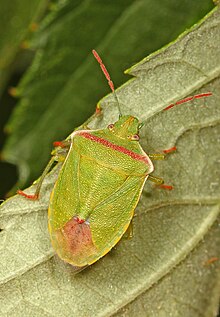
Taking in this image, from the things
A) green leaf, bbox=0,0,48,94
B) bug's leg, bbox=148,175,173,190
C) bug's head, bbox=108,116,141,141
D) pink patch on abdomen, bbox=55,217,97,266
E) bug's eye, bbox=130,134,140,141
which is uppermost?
green leaf, bbox=0,0,48,94

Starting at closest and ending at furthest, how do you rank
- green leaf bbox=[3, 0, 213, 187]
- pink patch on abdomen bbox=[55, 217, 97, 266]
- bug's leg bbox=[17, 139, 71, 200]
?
1. pink patch on abdomen bbox=[55, 217, 97, 266]
2. bug's leg bbox=[17, 139, 71, 200]
3. green leaf bbox=[3, 0, 213, 187]

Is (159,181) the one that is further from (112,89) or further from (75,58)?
(75,58)

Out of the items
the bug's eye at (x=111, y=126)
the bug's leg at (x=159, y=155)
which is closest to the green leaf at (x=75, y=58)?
the bug's eye at (x=111, y=126)

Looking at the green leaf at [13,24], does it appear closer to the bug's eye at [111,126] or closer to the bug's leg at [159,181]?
the bug's eye at [111,126]

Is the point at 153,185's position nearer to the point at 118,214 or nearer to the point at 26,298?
the point at 118,214

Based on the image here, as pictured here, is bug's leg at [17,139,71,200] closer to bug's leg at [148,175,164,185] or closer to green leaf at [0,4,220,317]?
green leaf at [0,4,220,317]

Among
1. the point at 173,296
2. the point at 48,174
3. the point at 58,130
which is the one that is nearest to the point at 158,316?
the point at 173,296

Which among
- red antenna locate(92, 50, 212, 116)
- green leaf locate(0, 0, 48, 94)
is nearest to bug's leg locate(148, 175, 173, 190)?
red antenna locate(92, 50, 212, 116)
